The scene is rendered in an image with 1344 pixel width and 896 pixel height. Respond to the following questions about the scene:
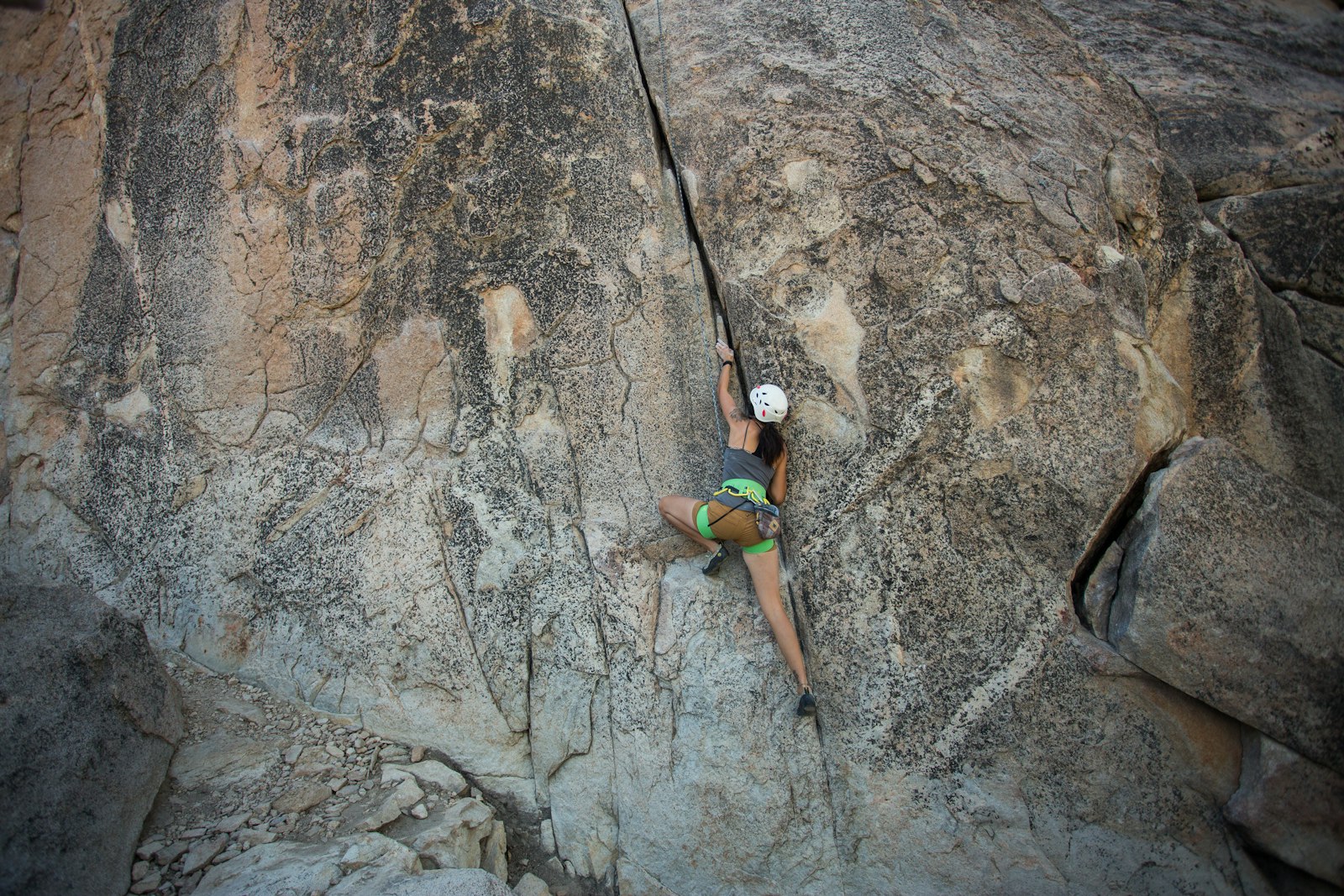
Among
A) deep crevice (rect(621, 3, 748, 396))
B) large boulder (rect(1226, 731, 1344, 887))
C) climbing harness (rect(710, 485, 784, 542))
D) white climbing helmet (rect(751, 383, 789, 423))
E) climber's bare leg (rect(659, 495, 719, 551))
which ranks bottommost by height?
large boulder (rect(1226, 731, 1344, 887))

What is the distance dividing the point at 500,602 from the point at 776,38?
97.2 inches

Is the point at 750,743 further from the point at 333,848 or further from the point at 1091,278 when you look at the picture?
the point at 1091,278

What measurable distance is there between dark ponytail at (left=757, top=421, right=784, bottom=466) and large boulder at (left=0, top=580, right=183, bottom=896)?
2214 mm

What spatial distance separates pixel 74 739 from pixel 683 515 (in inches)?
79.2

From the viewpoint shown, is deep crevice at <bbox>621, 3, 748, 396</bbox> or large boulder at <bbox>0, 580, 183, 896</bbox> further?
deep crevice at <bbox>621, 3, 748, 396</bbox>

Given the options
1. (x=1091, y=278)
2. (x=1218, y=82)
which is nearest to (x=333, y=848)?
(x=1091, y=278)

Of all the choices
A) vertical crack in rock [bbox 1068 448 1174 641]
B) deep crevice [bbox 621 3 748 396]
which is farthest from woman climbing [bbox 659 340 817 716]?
vertical crack in rock [bbox 1068 448 1174 641]

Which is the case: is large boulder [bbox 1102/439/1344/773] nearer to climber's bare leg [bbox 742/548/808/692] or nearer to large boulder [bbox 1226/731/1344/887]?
large boulder [bbox 1226/731/1344/887]

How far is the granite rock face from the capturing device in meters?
3.03

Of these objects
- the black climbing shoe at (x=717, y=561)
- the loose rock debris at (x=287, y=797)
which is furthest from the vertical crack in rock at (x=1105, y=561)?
the loose rock debris at (x=287, y=797)

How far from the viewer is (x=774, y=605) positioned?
122 inches

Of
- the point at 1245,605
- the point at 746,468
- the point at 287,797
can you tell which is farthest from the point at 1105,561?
the point at 287,797

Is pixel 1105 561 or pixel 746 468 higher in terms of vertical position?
pixel 746 468

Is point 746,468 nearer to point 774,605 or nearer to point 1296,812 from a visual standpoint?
point 774,605
